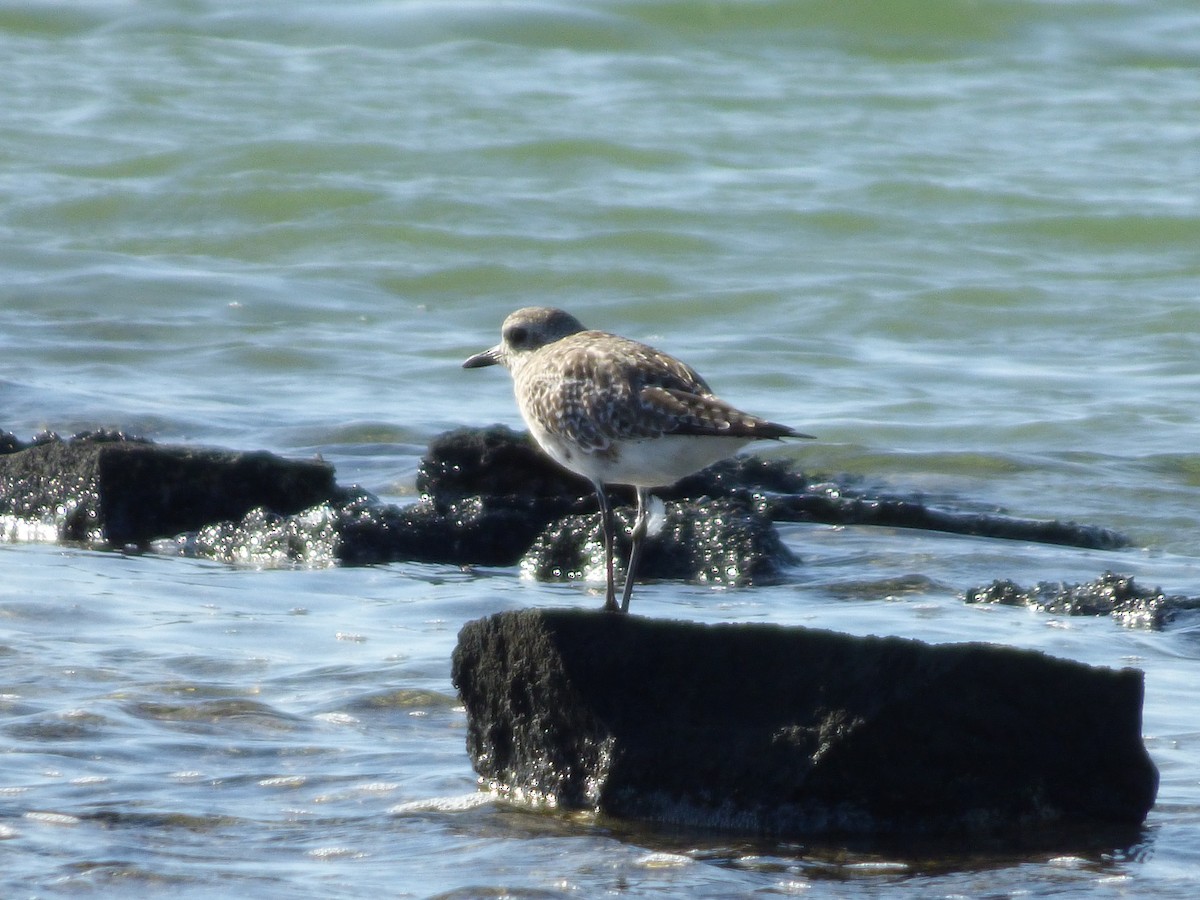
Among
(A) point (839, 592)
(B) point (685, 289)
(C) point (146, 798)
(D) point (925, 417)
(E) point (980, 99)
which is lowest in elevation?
(C) point (146, 798)

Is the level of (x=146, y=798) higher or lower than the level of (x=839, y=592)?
lower

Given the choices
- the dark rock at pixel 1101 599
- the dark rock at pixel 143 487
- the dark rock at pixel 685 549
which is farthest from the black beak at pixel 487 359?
the dark rock at pixel 1101 599

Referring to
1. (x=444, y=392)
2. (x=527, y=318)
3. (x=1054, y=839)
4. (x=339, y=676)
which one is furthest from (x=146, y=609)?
(x=444, y=392)

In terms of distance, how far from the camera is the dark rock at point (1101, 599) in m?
6.78

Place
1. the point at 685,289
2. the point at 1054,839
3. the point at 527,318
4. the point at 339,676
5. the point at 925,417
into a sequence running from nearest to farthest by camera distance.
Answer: the point at 1054,839 → the point at 339,676 → the point at 527,318 → the point at 925,417 → the point at 685,289

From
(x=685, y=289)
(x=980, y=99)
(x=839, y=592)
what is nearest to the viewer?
(x=839, y=592)

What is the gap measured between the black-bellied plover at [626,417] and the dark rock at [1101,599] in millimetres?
1793

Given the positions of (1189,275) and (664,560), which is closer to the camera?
(664,560)

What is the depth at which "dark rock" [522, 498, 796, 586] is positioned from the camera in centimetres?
758

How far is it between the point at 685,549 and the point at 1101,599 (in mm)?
1724

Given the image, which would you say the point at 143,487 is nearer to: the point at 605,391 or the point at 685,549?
the point at 685,549

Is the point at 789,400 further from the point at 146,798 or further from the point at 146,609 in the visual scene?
the point at 146,798

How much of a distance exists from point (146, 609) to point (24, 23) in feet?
61.4

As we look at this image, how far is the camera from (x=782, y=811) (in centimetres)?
438
